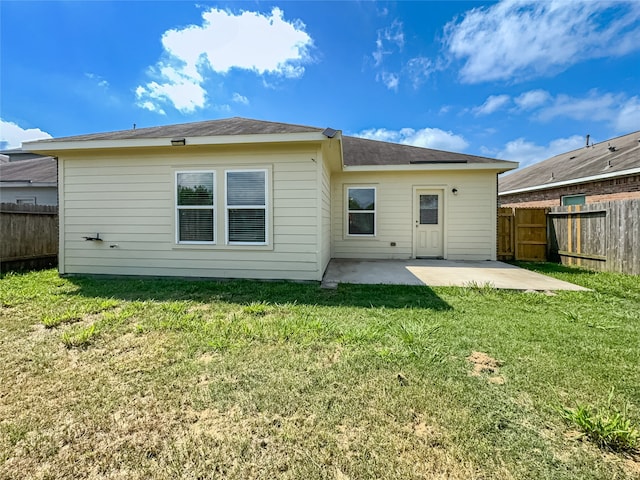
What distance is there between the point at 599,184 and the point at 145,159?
1369 cm

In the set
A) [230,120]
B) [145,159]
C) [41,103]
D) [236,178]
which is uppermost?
[41,103]

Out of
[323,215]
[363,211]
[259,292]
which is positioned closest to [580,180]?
[363,211]

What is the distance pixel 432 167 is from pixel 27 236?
1070 cm

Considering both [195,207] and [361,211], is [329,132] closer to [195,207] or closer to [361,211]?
[195,207]

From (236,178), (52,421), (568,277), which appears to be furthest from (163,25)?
(568,277)

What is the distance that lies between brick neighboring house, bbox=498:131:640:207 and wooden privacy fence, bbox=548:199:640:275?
99.1 inches

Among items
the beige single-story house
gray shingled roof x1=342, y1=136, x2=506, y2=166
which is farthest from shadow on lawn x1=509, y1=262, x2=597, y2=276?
the beige single-story house

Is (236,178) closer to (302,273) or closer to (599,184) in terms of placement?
(302,273)

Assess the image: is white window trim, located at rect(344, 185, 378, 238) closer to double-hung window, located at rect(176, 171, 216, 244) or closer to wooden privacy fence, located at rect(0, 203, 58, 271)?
double-hung window, located at rect(176, 171, 216, 244)

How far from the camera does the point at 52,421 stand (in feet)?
6.08

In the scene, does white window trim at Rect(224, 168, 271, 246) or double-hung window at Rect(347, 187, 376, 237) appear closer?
white window trim at Rect(224, 168, 271, 246)

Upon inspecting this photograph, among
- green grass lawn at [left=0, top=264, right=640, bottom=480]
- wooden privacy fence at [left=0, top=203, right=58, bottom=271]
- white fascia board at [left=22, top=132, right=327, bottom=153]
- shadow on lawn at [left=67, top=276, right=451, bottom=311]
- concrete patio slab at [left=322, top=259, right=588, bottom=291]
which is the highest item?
white fascia board at [left=22, top=132, right=327, bottom=153]

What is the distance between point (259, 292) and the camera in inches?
198

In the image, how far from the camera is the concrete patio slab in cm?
562
